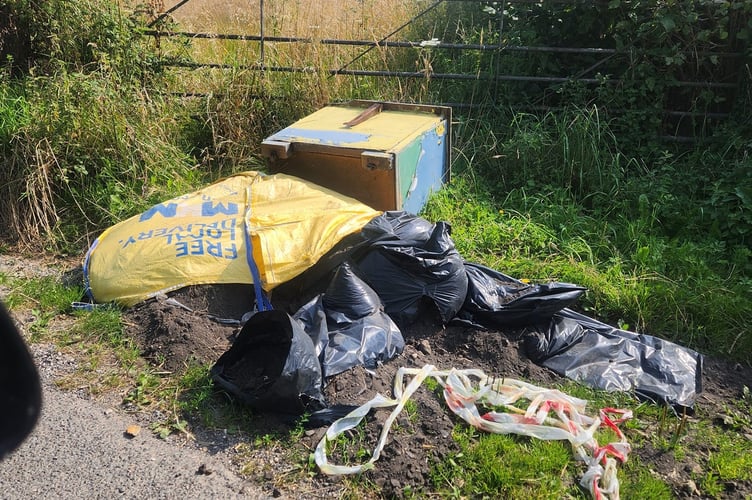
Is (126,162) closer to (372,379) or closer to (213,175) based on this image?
(213,175)

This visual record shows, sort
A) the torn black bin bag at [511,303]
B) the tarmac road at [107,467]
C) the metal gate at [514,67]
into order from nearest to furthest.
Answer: the tarmac road at [107,467]
the torn black bin bag at [511,303]
the metal gate at [514,67]

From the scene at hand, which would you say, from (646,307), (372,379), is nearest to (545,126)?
(646,307)

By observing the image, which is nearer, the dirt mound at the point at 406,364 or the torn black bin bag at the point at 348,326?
the dirt mound at the point at 406,364

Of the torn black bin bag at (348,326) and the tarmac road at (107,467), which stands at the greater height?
the torn black bin bag at (348,326)

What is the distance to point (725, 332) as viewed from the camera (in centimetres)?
386

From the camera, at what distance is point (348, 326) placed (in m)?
3.51

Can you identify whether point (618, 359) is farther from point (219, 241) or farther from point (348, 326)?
point (219, 241)

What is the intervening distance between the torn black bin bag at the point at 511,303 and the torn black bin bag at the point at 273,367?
3.35 ft

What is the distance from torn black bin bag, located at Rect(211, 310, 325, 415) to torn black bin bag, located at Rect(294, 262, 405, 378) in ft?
0.53

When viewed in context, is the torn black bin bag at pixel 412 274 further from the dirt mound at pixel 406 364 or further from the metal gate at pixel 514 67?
the metal gate at pixel 514 67

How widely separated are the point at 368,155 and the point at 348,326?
1.25 metres

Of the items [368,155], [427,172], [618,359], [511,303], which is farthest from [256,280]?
[618,359]

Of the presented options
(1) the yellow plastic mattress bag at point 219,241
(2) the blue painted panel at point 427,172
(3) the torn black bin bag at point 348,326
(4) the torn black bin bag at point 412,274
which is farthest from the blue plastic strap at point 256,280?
(2) the blue painted panel at point 427,172

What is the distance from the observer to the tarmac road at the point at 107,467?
9.00 feet
